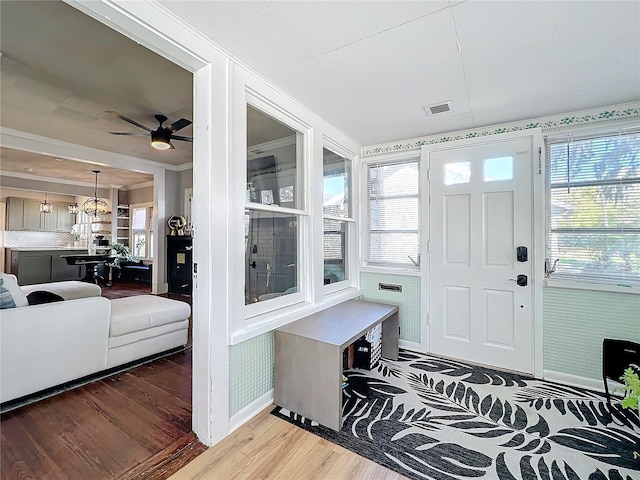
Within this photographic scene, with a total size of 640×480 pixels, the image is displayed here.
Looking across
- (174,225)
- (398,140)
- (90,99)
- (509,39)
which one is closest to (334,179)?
(398,140)

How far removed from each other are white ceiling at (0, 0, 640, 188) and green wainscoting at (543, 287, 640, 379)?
163 centimetres

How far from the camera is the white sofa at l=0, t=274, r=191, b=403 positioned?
200cm

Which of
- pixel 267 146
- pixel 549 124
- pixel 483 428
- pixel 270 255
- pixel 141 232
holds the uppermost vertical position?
pixel 549 124

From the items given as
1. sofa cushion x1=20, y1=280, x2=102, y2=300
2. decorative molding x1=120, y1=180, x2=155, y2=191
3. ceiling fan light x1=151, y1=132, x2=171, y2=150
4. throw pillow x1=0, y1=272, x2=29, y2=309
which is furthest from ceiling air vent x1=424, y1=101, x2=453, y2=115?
decorative molding x1=120, y1=180, x2=155, y2=191

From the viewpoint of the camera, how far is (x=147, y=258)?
24.1 ft

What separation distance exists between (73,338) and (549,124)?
4456mm

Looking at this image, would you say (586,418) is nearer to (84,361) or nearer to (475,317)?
(475,317)

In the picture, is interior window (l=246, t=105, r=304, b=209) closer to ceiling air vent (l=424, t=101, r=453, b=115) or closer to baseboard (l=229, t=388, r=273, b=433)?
ceiling air vent (l=424, t=101, r=453, b=115)

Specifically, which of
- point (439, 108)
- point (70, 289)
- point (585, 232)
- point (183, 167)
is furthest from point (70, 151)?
point (585, 232)

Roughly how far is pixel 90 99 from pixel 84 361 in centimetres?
262

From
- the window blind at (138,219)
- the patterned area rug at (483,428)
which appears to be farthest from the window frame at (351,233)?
the window blind at (138,219)

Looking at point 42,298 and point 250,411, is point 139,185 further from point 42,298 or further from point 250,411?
point 250,411

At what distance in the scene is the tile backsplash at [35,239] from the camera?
7.04 meters

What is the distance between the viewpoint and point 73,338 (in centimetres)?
228
